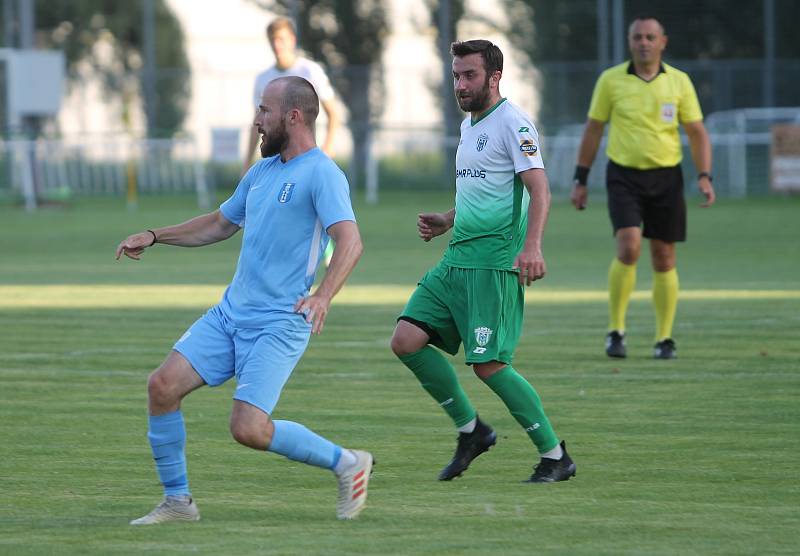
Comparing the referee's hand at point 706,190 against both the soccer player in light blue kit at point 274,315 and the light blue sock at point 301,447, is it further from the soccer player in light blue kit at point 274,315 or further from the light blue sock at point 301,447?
the light blue sock at point 301,447

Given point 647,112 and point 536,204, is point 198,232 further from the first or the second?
point 647,112

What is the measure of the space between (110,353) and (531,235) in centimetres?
538

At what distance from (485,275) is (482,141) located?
0.56 m

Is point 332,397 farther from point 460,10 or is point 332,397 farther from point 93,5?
point 93,5

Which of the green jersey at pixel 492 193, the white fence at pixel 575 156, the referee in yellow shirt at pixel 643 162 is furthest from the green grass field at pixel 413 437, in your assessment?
the white fence at pixel 575 156

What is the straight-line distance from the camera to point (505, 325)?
23.4 feet

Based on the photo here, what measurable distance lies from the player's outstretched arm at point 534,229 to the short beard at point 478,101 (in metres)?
0.34

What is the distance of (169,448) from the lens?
6.23 m

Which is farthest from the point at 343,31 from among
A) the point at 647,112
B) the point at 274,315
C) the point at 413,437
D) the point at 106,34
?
the point at 274,315

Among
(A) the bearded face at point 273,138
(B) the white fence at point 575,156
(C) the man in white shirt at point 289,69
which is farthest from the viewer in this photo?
(B) the white fence at point 575,156

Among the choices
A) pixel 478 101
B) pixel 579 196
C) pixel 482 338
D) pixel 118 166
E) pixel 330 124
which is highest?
pixel 478 101

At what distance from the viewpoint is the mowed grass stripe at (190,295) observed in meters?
15.4

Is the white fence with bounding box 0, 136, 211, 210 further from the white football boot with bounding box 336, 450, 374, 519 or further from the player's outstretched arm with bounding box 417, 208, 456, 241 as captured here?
the white football boot with bounding box 336, 450, 374, 519

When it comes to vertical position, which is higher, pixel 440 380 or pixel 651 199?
pixel 651 199
